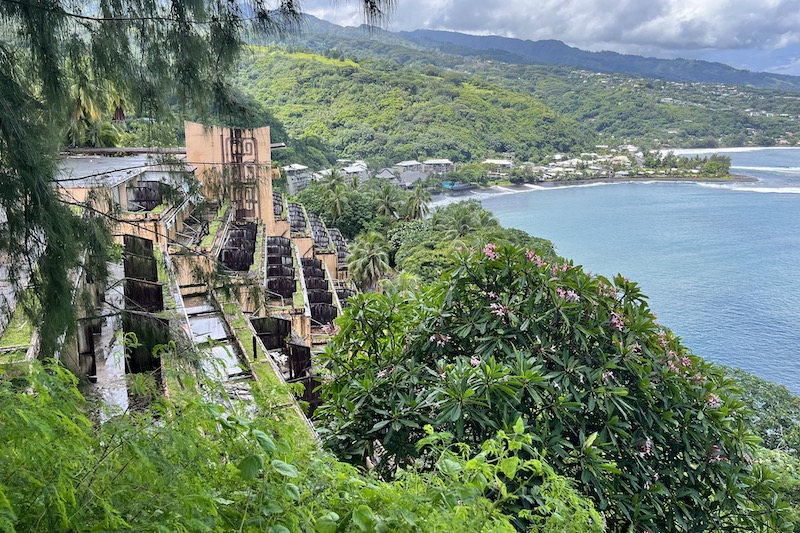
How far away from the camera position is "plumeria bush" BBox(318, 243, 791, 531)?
136 inches

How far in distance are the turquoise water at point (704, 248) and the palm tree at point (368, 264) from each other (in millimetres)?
9399

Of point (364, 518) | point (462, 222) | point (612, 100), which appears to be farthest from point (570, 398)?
point (612, 100)

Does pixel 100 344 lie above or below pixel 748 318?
above

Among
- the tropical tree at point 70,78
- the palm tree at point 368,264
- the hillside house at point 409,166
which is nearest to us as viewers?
the tropical tree at point 70,78

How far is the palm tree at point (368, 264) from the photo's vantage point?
2375cm

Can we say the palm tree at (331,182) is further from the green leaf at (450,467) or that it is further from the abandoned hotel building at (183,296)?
the green leaf at (450,467)

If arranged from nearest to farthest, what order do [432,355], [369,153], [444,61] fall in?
1. [432,355]
2. [369,153]
3. [444,61]

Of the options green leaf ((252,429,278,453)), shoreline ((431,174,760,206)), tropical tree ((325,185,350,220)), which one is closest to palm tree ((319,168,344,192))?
tropical tree ((325,185,350,220))

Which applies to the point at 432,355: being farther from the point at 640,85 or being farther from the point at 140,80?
the point at 640,85

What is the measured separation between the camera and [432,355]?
13.7ft

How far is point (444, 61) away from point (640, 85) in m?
46.9

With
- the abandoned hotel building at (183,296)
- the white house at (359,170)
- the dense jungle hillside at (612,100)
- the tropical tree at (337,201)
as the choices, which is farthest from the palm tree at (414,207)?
the dense jungle hillside at (612,100)

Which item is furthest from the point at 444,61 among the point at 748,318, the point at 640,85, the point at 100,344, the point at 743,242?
the point at 100,344

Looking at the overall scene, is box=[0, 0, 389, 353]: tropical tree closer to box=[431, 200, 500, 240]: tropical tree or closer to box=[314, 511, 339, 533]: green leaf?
box=[314, 511, 339, 533]: green leaf
